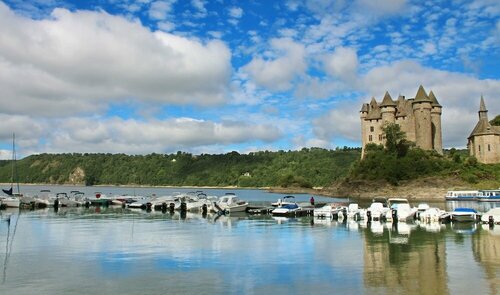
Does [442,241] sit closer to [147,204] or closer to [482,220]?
[482,220]

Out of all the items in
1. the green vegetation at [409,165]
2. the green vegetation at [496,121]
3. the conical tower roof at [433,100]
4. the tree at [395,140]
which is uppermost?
the conical tower roof at [433,100]

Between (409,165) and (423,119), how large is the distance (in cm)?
1364

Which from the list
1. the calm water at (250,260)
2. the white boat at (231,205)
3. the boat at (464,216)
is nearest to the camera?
the calm water at (250,260)

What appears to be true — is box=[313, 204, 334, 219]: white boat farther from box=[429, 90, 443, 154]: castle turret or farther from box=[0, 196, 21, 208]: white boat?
box=[429, 90, 443, 154]: castle turret

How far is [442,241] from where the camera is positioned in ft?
88.3

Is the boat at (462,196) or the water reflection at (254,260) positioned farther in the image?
the boat at (462,196)

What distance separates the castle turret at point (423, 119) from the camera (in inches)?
4117

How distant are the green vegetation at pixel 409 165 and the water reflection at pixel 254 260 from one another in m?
64.6

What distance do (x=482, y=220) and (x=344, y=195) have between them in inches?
2593

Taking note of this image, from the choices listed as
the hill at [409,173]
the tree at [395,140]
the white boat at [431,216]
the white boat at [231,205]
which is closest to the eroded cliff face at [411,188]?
the hill at [409,173]

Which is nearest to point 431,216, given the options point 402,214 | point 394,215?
point 402,214

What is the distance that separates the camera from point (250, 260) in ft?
68.0

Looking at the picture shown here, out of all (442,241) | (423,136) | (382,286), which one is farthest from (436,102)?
(382,286)

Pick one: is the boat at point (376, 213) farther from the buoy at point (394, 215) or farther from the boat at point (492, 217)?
the boat at point (492, 217)
